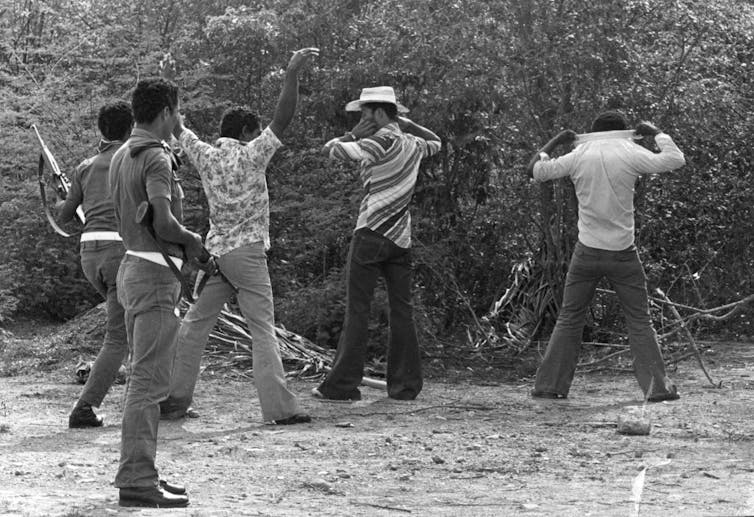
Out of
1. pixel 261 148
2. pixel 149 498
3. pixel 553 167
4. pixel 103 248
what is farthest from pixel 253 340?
pixel 149 498

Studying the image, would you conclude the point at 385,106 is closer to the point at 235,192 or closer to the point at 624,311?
the point at 235,192

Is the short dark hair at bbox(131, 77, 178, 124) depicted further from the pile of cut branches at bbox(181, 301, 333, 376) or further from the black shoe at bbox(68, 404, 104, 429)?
the pile of cut branches at bbox(181, 301, 333, 376)

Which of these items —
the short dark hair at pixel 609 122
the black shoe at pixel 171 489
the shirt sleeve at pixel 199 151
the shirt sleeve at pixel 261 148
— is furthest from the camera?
the short dark hair at pixel 609 122

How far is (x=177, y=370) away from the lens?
8.71m

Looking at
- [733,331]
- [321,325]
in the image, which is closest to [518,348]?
[321,325]

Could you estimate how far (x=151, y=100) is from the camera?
6309 mm

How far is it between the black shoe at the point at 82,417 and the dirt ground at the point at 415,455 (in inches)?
3.7

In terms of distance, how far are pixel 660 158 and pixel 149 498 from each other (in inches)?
195

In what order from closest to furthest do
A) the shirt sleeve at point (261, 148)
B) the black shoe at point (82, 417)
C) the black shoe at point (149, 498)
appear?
the black shoe at point (149, 498) → the shirt sleeve at point (261, 148) → the black shoe at point (82, 417)

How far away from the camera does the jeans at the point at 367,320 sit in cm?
948

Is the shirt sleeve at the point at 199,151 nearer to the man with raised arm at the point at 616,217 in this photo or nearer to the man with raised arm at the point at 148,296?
the man with raised arm at the point at 148,296

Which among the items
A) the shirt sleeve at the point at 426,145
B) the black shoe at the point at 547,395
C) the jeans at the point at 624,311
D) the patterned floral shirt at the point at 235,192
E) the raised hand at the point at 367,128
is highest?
the raised hand at the point at 367,128

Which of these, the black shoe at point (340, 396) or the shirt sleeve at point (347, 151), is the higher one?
the shirt sleeve at point (347, 151)

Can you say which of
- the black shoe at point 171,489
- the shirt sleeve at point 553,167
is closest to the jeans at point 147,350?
the black shoe at point 171,489
